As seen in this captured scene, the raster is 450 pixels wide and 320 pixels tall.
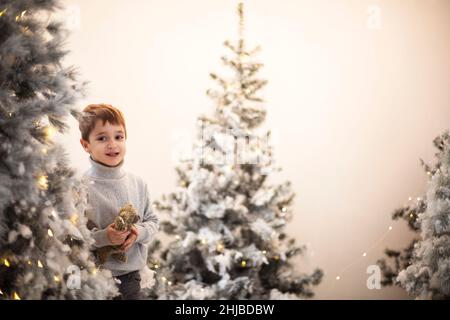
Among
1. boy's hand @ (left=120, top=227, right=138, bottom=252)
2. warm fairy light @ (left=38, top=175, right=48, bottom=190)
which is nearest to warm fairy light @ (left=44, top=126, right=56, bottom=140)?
warm fairy light @ (left=38, top=175, right=48, bottom=190)

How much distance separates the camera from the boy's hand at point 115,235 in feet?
9.78

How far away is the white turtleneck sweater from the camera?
300 cm

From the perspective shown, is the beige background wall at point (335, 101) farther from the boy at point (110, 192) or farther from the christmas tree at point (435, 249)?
the boy at point (110, 192)

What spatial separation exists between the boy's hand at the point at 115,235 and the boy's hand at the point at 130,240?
0.13 ft

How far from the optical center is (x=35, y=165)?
2.32 meters

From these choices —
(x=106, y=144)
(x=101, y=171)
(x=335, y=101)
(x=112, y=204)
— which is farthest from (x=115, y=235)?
(x=335, y=101)

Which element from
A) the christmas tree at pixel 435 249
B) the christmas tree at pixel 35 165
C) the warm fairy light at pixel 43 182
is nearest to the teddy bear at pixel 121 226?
the christmas tree at pixel 35 165

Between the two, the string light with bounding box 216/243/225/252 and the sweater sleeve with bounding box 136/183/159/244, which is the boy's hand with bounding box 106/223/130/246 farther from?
the string light with bounding box 216/243/225/252

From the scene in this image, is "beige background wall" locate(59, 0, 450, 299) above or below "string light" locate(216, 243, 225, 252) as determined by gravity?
above

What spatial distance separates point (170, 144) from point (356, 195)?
171cm

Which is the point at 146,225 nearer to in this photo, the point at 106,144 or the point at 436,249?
the point at 106,144

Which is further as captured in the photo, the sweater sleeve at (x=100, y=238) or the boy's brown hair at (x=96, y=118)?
the boy's brown hair at (x=96, y=118)

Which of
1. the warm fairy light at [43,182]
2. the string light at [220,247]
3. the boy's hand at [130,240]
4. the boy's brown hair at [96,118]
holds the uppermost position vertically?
the boy's brown hair at [96,118]
